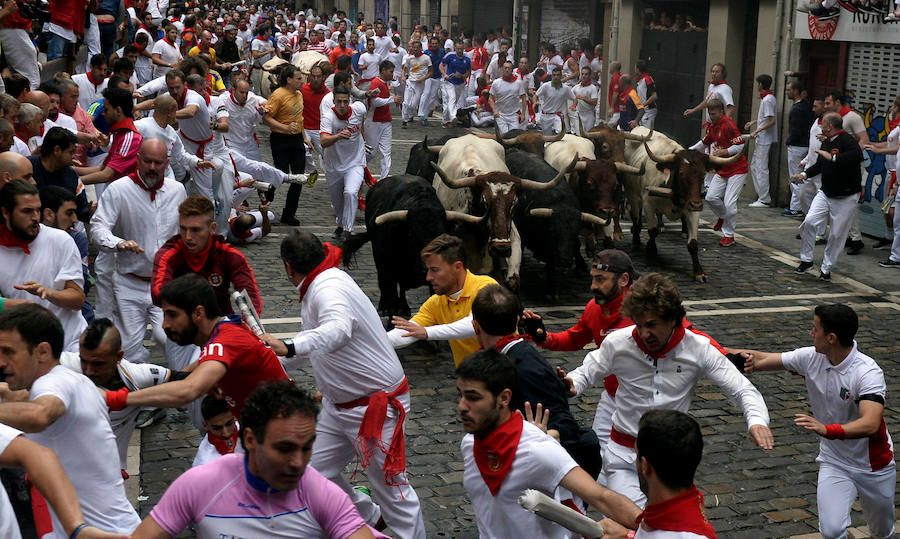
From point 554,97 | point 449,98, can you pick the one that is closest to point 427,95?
point 449,98

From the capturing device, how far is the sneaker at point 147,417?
26.7ft

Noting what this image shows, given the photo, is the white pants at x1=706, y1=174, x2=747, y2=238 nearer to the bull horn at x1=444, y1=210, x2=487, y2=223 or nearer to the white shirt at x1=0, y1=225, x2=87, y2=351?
the bull horn at x1=444, y1=210, x2=487, y2=223

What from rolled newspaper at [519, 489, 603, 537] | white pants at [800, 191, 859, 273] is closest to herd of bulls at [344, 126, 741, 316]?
white pants at [800, 191, 859, 273]

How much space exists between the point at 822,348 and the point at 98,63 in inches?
406

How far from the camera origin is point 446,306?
685 cm

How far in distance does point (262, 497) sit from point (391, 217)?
718cm

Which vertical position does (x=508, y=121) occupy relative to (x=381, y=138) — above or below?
above

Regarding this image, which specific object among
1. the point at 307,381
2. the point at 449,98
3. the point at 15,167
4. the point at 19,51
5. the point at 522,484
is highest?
the point at 19,51

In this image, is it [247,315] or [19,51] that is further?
[19,51]

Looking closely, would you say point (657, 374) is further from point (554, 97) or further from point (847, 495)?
point (554, 97)

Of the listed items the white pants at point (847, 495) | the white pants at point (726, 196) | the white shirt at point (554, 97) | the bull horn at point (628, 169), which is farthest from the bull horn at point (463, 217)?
the white shirt at point (554, 97)

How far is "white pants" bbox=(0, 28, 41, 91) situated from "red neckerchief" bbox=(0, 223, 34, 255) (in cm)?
823

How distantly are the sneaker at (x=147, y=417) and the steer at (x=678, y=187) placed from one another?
25.3 ft

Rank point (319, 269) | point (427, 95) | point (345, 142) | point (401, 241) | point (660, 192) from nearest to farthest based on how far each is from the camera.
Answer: point (319, 269) → point (401, 241) → point (660, 192) → point (345, 142) → point (427, 95)
